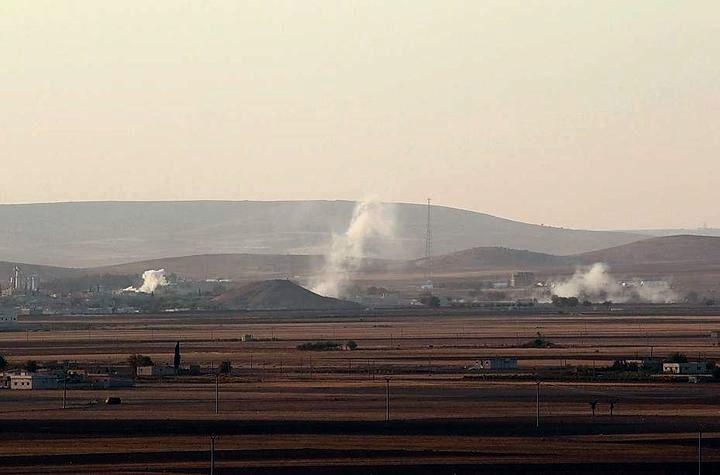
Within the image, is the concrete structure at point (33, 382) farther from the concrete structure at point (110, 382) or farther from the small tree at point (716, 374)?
the small tree at point (716, 374)

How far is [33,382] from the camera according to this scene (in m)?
73.8

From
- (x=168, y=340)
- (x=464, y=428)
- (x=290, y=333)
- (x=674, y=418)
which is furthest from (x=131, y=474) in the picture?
(x=290, y=333)

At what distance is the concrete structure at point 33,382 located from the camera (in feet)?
241

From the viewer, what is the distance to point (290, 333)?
441 ft

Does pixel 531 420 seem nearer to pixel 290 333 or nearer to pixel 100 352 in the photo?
pixel 100 352

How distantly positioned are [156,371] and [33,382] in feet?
30.2

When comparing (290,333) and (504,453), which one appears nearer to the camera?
(504,453)

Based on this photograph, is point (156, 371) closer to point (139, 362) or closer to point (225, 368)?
point (225, 368)

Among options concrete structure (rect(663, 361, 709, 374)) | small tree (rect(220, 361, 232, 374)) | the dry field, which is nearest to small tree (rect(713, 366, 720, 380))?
concrete structure (rect(663, 361, 709, 374))

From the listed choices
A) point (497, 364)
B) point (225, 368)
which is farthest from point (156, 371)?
point (497, 364)

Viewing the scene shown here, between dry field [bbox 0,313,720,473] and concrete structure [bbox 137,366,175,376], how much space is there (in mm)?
2739

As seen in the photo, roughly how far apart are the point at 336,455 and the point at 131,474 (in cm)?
584

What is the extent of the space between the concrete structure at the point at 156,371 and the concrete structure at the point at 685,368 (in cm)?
2178

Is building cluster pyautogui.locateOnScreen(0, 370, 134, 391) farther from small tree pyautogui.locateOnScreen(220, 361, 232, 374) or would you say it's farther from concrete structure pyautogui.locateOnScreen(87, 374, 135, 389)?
small tree pyautogui.locateOnScreen(220, 361, 232, 374)
